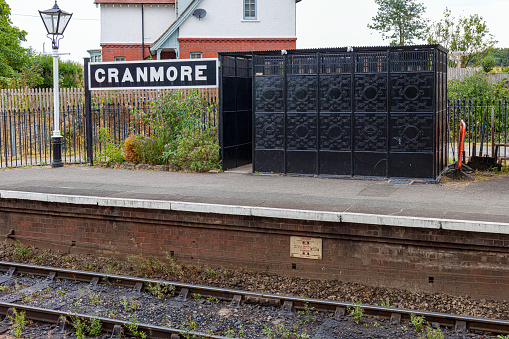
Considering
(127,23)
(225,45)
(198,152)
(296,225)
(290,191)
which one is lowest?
(296,225)

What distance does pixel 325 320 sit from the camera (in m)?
7.31

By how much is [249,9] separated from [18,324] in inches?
1103

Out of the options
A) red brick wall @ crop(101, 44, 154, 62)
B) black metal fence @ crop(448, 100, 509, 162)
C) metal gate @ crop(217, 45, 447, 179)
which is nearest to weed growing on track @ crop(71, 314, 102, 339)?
metal gate @ crop(217, 45, 447, 179)

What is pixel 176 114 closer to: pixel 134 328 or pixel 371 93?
pixel 371 93

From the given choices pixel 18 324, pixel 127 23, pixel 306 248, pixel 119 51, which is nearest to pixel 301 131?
pixel 306 248

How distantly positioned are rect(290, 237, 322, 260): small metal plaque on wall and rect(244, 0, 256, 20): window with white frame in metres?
25.8

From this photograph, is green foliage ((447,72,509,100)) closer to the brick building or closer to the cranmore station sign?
the brick building

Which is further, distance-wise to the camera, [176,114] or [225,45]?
[225,45]

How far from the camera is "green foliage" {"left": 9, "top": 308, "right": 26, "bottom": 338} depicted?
697 cm

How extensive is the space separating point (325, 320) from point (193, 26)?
27731 mm

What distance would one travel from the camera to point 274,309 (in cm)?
775


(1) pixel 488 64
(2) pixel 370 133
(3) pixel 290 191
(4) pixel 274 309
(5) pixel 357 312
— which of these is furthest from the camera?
(1) pixel 488 64

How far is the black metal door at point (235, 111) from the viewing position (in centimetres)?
1390

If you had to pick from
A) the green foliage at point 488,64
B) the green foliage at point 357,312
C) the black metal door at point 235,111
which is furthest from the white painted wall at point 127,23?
the green foliage at point 357,312
